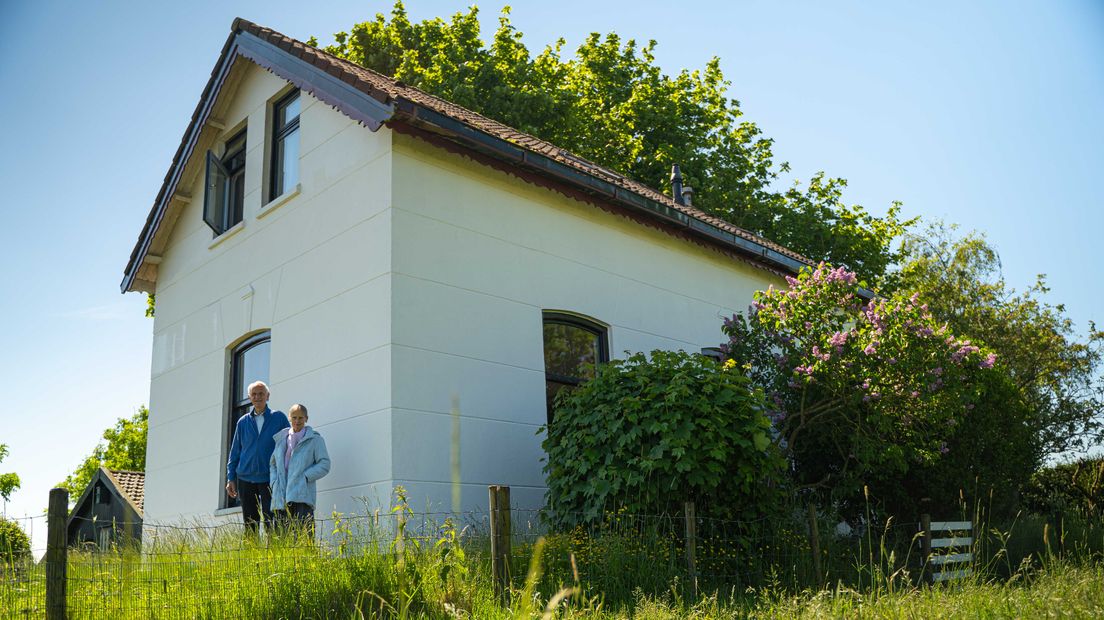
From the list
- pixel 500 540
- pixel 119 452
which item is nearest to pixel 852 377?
pixel 500 540

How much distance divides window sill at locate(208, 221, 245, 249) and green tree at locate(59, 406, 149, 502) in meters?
26.5

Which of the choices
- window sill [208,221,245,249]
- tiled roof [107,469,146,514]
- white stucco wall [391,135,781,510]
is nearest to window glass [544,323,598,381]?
white stucco wall [391,135,781,510]

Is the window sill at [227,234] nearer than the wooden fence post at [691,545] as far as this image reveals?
No

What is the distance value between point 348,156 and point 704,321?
5.45 meters

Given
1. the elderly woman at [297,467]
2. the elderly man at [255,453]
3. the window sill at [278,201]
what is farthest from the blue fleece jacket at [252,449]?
the window sill at [278,201]

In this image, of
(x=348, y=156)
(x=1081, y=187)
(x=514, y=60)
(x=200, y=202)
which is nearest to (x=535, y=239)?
(x=348, y=156)

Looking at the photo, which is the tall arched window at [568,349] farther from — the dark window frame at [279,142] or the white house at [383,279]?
the dark window frame at [279,142]

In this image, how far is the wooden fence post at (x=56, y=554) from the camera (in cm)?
488

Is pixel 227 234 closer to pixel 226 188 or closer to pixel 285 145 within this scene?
pixel 226 188

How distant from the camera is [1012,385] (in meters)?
11.9

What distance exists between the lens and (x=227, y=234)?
36.8 feet

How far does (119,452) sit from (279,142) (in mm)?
34836

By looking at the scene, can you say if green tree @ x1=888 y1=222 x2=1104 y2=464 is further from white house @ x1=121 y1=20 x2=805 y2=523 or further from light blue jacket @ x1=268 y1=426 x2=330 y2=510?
light blue jacket @ x1=268 y1=426 x2=330 y2=510

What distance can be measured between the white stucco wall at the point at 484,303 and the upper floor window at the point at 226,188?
3.80 meters
